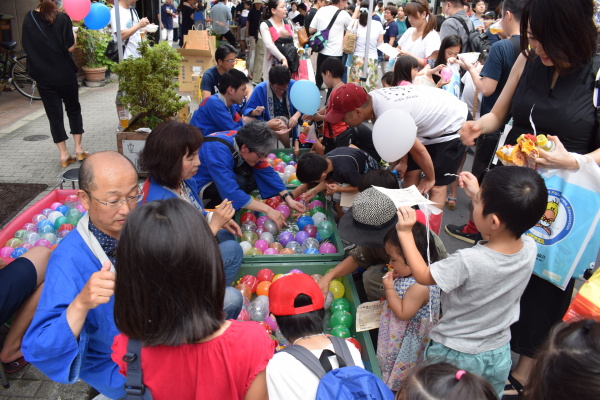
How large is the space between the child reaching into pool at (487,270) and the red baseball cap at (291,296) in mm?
506

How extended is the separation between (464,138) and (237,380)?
6.82ft

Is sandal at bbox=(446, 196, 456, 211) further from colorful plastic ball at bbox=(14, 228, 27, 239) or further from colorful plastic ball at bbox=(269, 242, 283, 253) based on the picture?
colorful plastic ball at bbox=(14, 228, 27, 239)

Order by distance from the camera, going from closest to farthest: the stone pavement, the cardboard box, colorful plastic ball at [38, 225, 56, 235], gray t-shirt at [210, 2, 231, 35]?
the stone pavement
colorful plastic ball at [38, 225, 56, 235]
the cardboard box
gray t-shirt at [210, 2, 231, 35]

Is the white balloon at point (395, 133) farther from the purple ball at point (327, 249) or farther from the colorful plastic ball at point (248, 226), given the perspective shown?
the colorful plastic ball at point (248, 226)

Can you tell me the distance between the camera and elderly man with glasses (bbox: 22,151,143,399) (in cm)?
176

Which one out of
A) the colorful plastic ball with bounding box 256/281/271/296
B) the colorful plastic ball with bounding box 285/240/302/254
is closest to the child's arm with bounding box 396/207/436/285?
the colorful plastic ball with bounding box 256/281/271/296

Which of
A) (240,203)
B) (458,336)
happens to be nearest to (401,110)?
(240,203)

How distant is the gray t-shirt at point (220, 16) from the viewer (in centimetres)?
1231

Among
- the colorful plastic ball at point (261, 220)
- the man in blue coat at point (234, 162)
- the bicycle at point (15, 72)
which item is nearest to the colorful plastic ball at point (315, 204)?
the man in blue coat at point (234, 162)

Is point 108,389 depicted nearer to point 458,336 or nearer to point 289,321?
point 289,321

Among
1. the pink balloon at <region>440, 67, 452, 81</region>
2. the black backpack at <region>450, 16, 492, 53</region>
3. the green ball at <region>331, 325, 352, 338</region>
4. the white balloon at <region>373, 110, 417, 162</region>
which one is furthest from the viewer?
the black backpack at <region>450, 16, 492, 53</region>

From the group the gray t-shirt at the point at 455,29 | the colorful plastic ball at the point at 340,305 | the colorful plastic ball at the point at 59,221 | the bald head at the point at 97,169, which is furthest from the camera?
the gray t-shirt at the point at 455,29

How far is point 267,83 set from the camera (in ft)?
18.9

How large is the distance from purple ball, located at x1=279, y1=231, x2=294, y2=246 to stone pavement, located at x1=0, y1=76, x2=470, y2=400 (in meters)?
1.62
